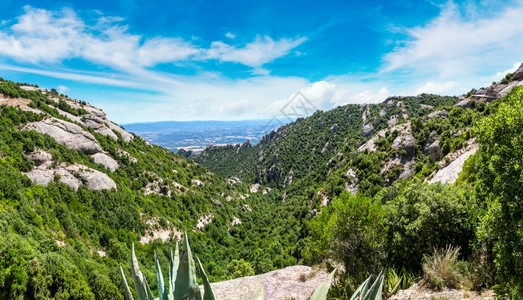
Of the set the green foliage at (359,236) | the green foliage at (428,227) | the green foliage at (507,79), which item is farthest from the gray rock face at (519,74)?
the green foliage at (359,236)

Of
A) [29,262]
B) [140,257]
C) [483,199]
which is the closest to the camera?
[483,199]

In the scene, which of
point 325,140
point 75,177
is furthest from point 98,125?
point 325,140

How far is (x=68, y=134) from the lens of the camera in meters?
42.4

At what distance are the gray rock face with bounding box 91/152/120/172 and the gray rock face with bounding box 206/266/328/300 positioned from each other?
142ft

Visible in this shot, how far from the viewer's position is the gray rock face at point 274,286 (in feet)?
33.3

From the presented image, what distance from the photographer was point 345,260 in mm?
11336

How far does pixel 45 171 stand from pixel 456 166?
158 ft

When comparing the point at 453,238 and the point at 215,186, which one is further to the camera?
the point at 215,186

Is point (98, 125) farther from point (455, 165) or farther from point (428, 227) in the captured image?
point (455, 165)

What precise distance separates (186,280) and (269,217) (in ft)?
240

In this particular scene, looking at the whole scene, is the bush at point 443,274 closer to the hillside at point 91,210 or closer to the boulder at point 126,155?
the hillside at point 91,210

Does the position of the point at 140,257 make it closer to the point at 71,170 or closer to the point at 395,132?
the point at 71,170

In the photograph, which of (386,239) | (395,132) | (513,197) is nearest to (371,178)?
(395,132)

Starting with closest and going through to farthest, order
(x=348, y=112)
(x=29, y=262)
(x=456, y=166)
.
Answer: (x=29, y=262)
(x=456, y=166)
(x=348, y=112)
